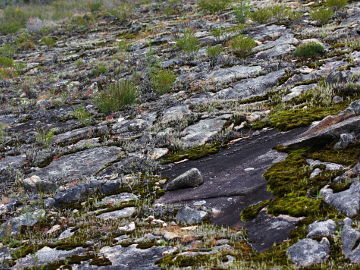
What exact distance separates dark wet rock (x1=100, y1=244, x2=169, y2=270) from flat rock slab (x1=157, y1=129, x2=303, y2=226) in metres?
1.08

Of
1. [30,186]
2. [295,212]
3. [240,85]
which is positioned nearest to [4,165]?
[30,186]

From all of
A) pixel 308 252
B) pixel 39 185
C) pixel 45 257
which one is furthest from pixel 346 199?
pixel 39 185

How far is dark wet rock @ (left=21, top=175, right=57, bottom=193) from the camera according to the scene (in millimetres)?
8398

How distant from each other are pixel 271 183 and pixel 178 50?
525 inches

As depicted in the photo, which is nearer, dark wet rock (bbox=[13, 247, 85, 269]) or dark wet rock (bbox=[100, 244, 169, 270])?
dark wet rock (bbox=[100, 244, 169, 270])

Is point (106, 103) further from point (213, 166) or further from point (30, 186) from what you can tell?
point (213, 166)

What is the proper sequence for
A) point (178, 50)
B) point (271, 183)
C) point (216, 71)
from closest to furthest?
point (271, 183), point (216, 71), point (178, 50)

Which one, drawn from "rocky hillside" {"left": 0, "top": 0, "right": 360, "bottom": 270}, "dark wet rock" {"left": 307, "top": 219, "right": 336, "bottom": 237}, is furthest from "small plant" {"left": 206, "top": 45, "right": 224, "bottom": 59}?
"dark wet rock" {"left": 307, "top": 219, "right": 336, "bottom": 237}

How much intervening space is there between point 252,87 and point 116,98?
12.9ft

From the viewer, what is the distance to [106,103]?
1308 cm

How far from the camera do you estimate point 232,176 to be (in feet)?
23.4

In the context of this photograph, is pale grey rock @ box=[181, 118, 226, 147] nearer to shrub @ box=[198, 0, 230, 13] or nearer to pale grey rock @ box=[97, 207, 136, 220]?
pale grey rock @ box=[97, 207, 136, 220]

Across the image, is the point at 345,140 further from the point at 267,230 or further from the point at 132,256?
the point at 132,256

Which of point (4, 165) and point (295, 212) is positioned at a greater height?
point (295, 212)
